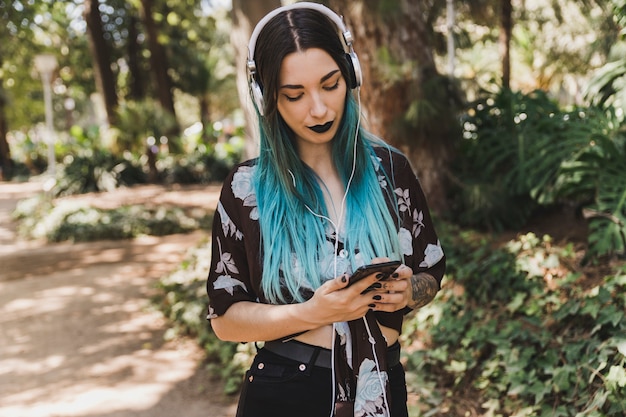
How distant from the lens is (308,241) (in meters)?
1.75

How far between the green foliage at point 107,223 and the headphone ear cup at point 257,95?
1079cm

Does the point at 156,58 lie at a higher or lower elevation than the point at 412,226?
higher

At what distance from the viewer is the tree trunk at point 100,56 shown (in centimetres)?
1795

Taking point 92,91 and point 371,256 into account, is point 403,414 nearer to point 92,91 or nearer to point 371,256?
point 371,256

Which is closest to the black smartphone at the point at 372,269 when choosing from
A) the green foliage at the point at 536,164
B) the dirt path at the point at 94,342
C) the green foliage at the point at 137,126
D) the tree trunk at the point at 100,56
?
the green foliage at the point at 536,164

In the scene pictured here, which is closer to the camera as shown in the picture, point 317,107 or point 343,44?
point 317,107

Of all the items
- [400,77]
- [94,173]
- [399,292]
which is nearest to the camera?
[399,292]

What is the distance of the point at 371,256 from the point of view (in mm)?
1764

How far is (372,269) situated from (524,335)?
9.27 ft

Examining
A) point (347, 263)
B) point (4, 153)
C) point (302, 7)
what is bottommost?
point (4, 153)

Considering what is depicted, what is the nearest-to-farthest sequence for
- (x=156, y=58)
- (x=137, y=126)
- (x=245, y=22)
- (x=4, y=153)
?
(x=245, y=22), (x=137, y=126), (x=156, y=58), (x=4, y=153)

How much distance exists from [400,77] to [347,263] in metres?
4.25

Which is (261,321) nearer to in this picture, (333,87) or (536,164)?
(333,87)

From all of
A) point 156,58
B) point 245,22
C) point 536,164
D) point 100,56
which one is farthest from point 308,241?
point 156,58
